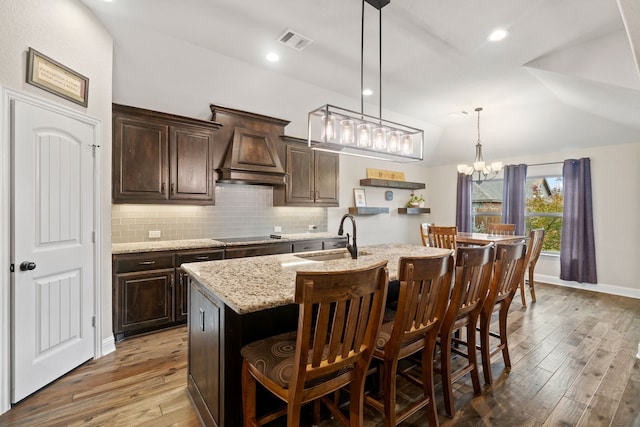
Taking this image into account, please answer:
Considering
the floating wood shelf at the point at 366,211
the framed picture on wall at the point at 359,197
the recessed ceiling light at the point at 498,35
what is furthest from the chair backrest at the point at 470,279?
the framed picture on wall at the point at 359,197

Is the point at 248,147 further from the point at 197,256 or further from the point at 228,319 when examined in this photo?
the point at 228,319

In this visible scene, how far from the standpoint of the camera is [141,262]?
3107 mm

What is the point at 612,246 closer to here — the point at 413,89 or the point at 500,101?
the point at 500,101

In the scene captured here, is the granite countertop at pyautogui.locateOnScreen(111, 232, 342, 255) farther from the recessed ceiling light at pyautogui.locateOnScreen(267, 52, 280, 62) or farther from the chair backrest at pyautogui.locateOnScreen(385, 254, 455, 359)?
the chair backrest at pyautogui.locateOnScreen(385, 254, 455, 359)

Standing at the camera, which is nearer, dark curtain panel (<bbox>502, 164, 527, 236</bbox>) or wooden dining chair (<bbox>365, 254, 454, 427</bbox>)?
wooden dining chair (<bbox>365, 254, 454, 427</bbox>)

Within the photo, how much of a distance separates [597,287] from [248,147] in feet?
19.8

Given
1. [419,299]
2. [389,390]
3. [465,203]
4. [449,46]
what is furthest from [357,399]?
[465,203]

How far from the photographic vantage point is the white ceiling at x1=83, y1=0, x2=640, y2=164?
2541 mm

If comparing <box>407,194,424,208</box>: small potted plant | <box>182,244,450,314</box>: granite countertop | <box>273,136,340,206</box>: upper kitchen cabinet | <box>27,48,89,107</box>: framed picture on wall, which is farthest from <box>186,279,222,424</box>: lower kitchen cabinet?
<box>407,194,424,208</box>: small potted plant

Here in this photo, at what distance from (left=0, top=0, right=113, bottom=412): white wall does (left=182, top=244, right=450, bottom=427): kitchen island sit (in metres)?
1.28

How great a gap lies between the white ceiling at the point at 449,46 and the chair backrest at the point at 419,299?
1.60 m

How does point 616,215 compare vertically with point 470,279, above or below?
above

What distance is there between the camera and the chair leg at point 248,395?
1480mm

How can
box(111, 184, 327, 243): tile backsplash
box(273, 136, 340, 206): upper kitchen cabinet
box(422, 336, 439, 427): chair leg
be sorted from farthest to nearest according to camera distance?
1. box(273, 136, 340, 206): upper kitchen cabinet
2. box(111, 184, 327, 243): tile backsplash
3. box(422, 336, 439, 427): chair leg
